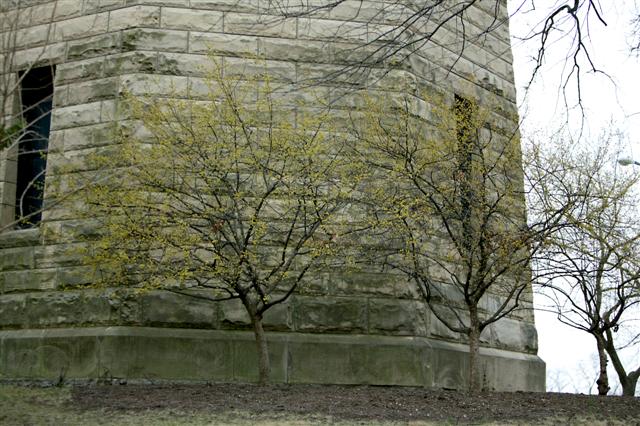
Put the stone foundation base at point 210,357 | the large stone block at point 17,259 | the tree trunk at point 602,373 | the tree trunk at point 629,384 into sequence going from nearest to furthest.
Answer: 1. the stone foundation base at point 210,357
2. the large stone block at point 17,259
3. the tree trunk at point 602,373
4. the tree trunk at point 629,384

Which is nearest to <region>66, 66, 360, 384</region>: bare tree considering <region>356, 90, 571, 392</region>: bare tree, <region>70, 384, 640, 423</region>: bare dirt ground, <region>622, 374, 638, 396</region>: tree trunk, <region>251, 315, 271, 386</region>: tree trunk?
<region>251, 315, 271, 386</region>: tree trunk

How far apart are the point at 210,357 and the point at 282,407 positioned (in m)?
2.57

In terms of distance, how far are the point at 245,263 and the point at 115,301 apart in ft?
7.72

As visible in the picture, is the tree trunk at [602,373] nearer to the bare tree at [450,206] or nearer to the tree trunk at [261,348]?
the bare tree at [450,206]

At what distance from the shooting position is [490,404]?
29.7ft

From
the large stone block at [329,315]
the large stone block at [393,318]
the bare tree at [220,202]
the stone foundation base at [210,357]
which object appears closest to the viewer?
the bare tree at [220,202]

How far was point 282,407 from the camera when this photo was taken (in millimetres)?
8195

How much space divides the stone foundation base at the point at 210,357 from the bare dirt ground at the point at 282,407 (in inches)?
27.8

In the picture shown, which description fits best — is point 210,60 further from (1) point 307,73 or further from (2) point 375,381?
(2) point 375,381

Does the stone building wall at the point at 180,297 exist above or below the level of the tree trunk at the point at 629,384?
above

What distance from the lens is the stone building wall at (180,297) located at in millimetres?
10625

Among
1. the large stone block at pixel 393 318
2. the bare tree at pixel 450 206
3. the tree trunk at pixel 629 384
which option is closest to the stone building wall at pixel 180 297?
the large stone block at pixel 393 318

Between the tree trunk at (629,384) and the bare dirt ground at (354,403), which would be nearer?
the bare dirt ground at (354,403)

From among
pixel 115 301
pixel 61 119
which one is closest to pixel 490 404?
pixel 115 301
